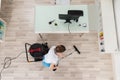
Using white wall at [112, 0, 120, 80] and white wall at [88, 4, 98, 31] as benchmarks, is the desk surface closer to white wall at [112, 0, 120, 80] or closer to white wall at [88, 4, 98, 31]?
white wall at [88, 4, 98, 31]

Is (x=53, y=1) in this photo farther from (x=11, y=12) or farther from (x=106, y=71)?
(x=106, y=71)

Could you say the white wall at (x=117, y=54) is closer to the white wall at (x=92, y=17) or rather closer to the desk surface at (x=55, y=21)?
the white wall at (x=92, y=17)

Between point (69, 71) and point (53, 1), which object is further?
point (53, 1)

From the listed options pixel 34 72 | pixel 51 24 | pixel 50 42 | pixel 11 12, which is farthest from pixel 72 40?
pixel 11 12

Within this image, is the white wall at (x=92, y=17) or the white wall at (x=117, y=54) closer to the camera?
the white wall at (x=117, y=54)

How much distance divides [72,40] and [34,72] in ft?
2.58

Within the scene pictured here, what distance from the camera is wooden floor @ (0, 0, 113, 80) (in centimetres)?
272

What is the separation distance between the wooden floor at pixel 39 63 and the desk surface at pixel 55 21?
49 cm

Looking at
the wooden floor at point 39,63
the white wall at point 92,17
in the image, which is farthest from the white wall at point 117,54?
the white wall at point 92,17

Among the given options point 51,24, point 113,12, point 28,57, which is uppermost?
point 113,12

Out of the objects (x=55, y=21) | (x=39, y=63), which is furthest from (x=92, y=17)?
(x=39, y=63)

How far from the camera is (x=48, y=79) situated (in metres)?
2.71

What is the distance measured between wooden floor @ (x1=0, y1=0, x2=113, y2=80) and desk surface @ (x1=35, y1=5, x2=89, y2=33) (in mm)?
493

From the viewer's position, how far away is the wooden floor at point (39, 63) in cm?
272
